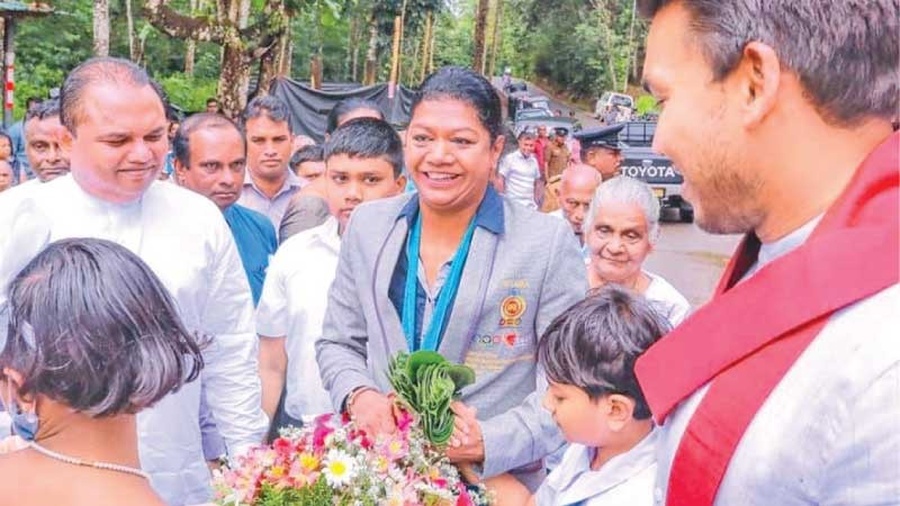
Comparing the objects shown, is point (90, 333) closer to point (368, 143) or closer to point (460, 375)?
point (460, 375)

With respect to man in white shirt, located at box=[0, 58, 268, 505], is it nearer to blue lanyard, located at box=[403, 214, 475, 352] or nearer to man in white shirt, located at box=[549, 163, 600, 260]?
blue lanyard, located at box=[403, 214, 475, 352]

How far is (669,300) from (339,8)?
436 inches

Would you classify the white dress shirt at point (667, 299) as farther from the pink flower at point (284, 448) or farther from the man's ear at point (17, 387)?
the man's ear at point (17, 387)

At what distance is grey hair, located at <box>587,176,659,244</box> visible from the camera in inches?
155

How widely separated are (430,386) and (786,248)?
113 cm

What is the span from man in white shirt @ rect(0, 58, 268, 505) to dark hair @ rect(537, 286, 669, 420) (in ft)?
3.75

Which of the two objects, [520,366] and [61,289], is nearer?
[61,289]

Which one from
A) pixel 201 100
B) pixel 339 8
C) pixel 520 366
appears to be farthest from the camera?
pixel 201 100

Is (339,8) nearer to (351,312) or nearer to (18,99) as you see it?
(351,312)

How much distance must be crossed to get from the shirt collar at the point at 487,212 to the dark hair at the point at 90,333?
1.00 m

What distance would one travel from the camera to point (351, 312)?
9.43 ft

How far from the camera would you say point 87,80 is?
2994 mm

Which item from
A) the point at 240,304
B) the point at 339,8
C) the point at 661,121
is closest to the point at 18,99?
the point at 339,8

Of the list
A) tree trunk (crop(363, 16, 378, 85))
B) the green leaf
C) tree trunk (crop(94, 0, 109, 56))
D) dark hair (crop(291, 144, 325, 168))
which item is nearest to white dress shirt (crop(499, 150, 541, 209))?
dark hair (crop(291, 144, 325, 168))
